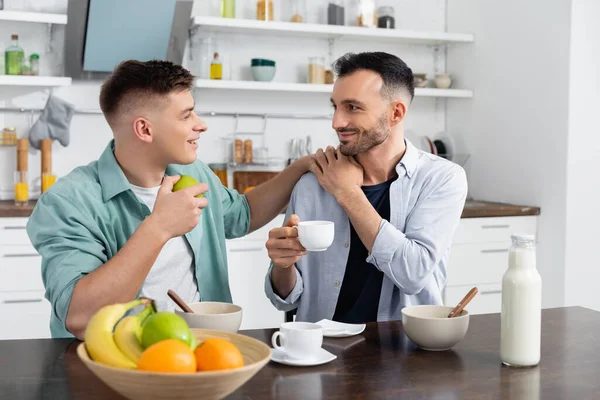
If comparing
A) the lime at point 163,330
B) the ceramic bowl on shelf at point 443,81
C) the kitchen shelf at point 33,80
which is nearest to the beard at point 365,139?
the lime at point 163,330

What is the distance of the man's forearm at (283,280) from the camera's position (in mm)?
1968

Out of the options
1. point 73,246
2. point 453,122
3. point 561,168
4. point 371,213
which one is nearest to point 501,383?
point 371,213

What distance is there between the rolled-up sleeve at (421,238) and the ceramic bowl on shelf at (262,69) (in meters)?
2.24

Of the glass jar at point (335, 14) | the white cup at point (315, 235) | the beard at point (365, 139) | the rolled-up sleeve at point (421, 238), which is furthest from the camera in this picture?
the glass jar at point (335, 14)

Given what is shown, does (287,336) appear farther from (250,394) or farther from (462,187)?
(462,187)

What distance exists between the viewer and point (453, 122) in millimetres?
4758

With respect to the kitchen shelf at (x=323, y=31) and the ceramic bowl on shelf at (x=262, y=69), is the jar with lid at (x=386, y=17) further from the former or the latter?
the ceramic bowl on shelf at (x=262, y=69)

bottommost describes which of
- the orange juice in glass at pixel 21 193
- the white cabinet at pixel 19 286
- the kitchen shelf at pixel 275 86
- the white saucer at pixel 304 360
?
the white cabinet at pixel 19 286

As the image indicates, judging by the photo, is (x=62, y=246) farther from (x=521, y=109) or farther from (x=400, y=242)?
(x=521, y=109)

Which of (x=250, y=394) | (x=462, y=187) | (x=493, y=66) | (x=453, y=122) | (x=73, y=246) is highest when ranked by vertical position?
(x=493, y=66)

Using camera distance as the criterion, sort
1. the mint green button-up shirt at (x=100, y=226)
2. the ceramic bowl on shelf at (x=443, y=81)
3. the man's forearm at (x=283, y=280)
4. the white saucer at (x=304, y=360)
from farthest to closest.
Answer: the ceramic bowl on shelf at (x=443, y=81)
the man's forearm at (x=283, y=280)
the mint green button-up shirt at (x=100, y=226)
the white saucer at (x=304, y=360)

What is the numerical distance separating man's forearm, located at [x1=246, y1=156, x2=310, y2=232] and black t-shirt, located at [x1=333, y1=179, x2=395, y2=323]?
271mm

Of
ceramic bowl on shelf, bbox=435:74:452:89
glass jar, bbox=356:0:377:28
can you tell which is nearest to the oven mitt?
glass jar, bbox=356:0:377:28

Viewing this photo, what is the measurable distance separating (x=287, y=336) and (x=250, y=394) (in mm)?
201
